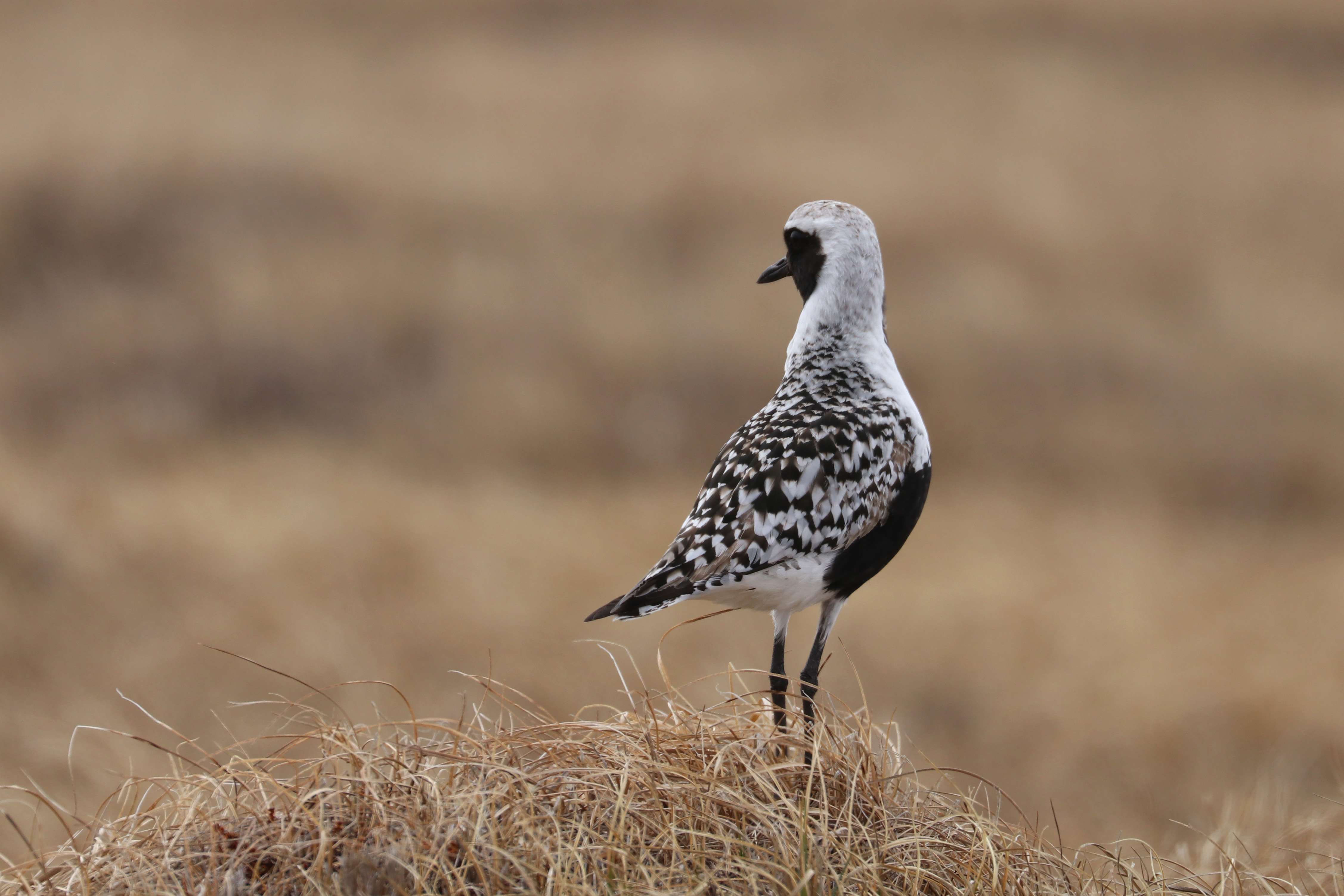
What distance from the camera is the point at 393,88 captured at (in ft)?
41.6

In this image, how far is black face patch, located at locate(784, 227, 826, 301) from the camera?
2893 millimetres

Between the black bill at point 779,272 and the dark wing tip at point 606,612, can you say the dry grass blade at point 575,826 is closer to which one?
the dark wing tip at point 606,612

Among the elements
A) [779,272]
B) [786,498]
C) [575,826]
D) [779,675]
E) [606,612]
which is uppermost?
[779,272]

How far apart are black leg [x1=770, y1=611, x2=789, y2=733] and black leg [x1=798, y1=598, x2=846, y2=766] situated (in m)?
0.05

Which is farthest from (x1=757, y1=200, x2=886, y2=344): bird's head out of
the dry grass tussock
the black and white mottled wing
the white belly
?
the dry grass tussock

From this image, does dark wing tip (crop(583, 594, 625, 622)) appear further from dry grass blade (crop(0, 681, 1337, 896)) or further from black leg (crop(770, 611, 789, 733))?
black leg (crop(770, 611, 789, 733))

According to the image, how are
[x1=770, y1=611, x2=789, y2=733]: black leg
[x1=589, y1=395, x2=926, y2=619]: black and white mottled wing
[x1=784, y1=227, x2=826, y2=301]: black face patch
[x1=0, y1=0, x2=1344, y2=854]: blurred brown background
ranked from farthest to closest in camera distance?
[x1=0, y1=0, x2=1344, y2=854]: blurred brown background, [x1=784, y1=227, x2=826, y2=301]: black face patch, [x1=770, y1=611, x2=789, y2=733]: black leg, [x1=589, y1=395, x2=926, y2=619]: black and white mottled wing

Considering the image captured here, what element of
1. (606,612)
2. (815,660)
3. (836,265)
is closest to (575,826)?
(606,612)

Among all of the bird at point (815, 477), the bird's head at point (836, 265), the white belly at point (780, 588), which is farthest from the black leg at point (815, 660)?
the bird's head at point (836, 265)

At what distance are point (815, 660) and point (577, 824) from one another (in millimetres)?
836

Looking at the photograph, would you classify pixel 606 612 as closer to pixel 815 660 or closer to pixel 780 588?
pixel 780 588

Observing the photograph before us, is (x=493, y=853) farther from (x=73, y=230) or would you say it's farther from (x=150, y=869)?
(x=73, y=230)

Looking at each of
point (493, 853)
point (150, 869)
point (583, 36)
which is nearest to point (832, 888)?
point (493, 853)

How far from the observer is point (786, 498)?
2.65 m
